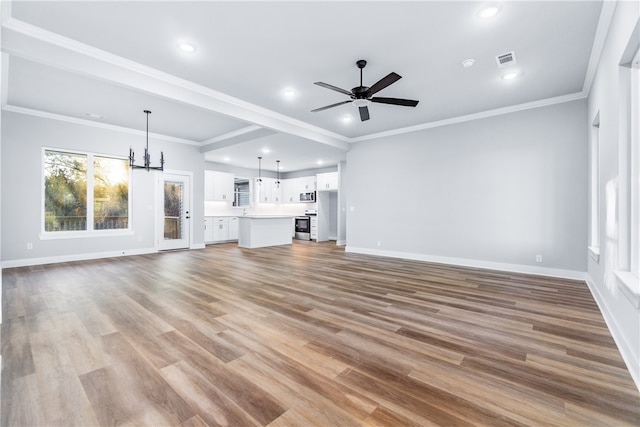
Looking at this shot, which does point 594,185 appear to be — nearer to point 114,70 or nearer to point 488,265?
point 488,265

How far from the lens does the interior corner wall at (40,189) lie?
510 centimetres

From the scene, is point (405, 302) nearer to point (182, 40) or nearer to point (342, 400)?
point (342, 400)

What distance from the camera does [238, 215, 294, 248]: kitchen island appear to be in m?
8.06

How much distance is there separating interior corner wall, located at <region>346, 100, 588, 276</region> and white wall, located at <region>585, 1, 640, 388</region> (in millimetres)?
1497

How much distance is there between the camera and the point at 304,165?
10.5m

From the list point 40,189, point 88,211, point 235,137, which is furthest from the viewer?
point 235,137

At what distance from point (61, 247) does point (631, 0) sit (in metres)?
8.53

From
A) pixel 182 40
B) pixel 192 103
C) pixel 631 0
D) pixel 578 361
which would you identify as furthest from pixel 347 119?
pixel 578 361

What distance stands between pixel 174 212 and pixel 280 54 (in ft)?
19.1

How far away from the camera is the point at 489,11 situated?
8.43 ft

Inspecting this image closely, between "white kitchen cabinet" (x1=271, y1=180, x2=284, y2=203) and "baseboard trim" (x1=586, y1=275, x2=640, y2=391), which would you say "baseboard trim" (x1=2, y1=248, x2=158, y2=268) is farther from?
"baseboard trim" (x1=586, y1=275, x2=640, y2=391)

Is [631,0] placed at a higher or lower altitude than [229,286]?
higher

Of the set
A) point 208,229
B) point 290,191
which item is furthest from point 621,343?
point 290,191

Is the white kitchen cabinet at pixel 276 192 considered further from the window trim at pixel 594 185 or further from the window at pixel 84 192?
the window trim at pixel 594 185
